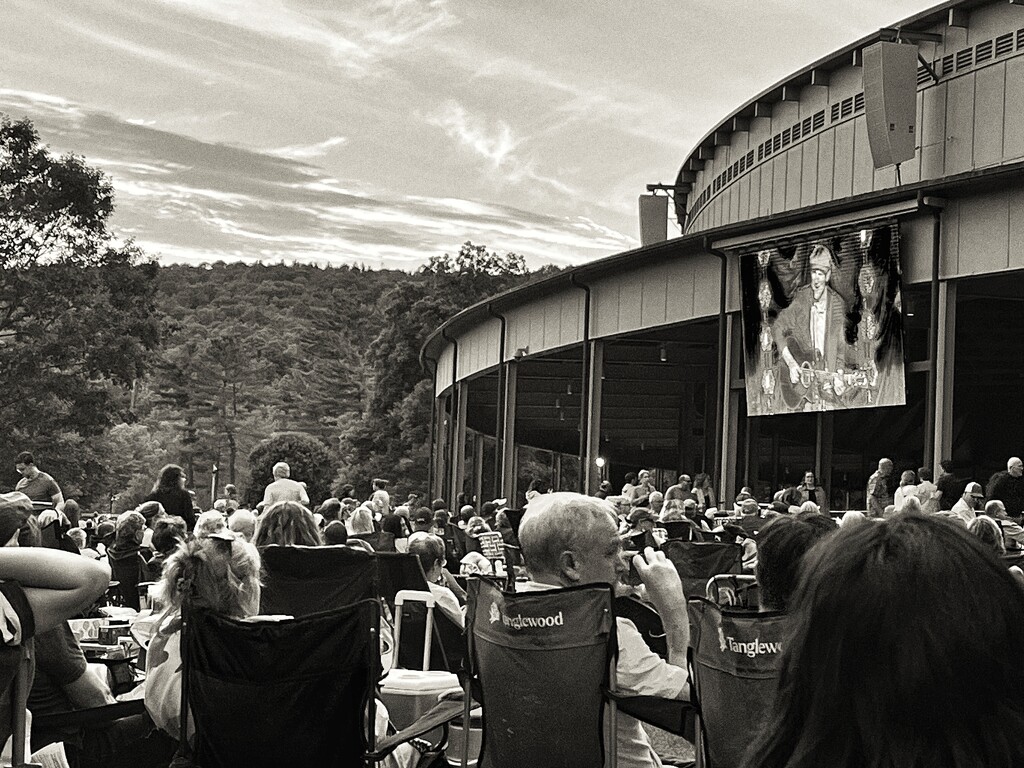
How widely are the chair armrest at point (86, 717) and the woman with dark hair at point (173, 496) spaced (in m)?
8.31

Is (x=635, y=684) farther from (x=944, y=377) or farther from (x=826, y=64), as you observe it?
(x=826, y=64)

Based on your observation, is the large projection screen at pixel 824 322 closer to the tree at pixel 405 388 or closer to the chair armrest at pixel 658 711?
the chair armrest at pixel 658 711

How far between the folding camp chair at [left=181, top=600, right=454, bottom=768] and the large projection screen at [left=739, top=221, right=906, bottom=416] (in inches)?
611

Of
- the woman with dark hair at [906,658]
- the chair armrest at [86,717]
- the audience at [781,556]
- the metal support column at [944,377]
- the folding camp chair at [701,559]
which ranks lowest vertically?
the chair armrest at [86,717]

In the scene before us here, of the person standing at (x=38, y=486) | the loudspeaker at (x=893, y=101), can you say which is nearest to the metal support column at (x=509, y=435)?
the loudspeaker at (x=893, y=101)

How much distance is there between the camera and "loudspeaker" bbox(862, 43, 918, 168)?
901 inches

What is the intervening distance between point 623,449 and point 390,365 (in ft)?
63.9

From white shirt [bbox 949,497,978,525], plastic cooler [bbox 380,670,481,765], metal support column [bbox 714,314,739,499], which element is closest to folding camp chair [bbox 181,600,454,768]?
plastic cooler [bbox 380,670,481,765]

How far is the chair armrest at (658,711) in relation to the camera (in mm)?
4324

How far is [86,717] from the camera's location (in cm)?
454

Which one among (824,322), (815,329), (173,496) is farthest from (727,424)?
(173,496)

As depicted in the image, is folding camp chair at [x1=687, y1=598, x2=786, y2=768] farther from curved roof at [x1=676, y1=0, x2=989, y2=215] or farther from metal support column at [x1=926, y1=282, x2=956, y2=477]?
curved roof at [x1=676, y1=0, x2=989, y2=215]

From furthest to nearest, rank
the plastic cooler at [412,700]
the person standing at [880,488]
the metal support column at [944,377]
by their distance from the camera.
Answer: the metal support column at [944,377], the person standing at [880,488], the plastic cooler at [412,700]

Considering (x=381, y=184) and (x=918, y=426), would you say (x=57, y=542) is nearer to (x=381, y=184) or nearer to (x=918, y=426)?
(x=918, y=426)
